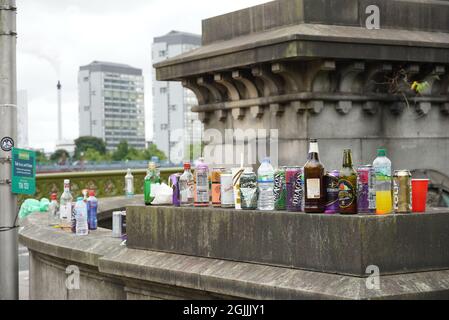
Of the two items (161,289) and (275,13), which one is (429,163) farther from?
(161,289)

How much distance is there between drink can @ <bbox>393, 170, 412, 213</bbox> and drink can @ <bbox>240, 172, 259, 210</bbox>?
1.11 meters

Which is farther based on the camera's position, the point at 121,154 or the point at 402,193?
the point at 121,154

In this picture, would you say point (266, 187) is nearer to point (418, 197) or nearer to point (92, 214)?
point (418, 197)

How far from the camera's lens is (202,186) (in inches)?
260

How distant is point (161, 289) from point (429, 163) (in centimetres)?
454

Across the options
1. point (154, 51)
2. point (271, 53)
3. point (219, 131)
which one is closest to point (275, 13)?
point (271, 53)

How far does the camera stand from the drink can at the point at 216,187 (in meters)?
6.51

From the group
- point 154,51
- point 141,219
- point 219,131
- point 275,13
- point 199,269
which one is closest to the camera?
point 199,269

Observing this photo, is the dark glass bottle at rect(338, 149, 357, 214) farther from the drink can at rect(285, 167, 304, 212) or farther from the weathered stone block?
the drink can at rect(285, 167, 304, 212)

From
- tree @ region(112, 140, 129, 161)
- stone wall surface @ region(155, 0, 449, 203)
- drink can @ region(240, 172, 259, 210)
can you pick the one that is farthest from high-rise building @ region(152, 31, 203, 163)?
drink can @ region(240, 172, 259, 210)

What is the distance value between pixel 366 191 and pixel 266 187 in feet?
2.91

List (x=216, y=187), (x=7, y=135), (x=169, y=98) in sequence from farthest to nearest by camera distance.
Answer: (x=169, y=98)
(x=7, y=135)
(x=216, y=187)

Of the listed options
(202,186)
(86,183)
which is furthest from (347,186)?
(86,183)

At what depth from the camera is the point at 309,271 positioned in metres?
5.39
